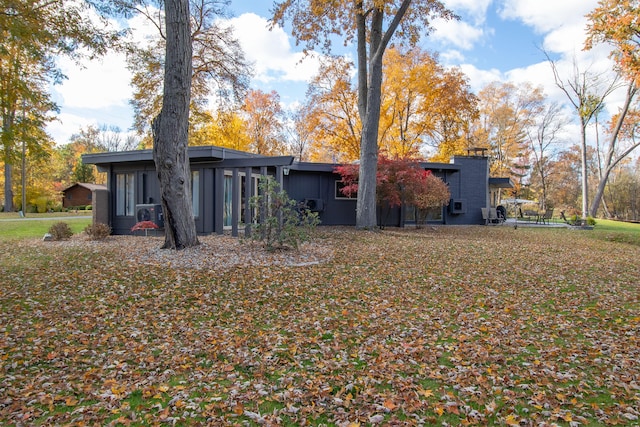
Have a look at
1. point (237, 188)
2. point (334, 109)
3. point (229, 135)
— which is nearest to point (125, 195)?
point (237, 188)

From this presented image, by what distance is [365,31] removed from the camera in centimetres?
1337

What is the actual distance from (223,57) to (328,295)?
11561mm

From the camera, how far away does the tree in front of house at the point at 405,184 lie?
1351 centimetres

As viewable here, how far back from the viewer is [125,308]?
15.3 ft

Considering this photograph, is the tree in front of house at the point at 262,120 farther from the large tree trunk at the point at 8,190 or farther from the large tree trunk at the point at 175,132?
the large tree trunk at the point at 175,132

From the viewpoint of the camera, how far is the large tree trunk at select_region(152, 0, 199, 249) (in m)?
7.92

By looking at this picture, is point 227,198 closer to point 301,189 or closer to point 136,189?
point 136,189

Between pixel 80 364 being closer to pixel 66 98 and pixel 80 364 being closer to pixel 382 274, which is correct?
pixel 382 274

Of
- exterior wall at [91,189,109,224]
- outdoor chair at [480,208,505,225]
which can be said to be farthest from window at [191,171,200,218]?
outdoor chair at [480,208,505,225]

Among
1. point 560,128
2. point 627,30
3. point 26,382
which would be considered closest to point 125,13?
point 26,382

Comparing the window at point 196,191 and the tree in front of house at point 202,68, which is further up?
the tree in front of house at point 202,68

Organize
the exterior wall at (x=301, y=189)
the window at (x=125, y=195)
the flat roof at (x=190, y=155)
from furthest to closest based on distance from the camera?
the window at (x=125, y=195), the exterior wall at (x=301, y=189), the flat roof at (x=190, y=155)

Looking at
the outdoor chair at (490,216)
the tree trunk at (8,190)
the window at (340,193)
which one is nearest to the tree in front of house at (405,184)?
the window at (340,193)

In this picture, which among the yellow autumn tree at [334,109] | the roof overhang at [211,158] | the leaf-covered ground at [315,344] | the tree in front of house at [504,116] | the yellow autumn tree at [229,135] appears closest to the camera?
the leaf-covered ground at [315,344]
